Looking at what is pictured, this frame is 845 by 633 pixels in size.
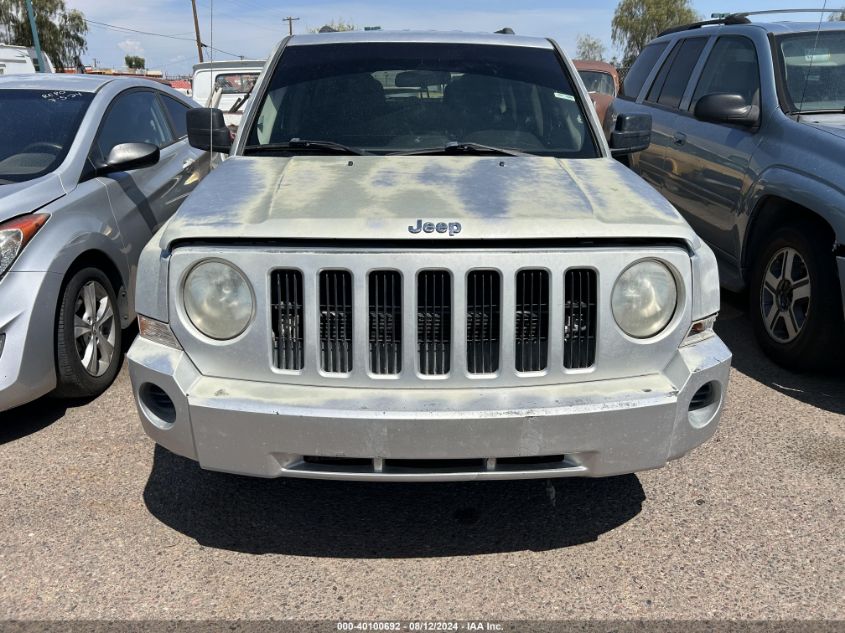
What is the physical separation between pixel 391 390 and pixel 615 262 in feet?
2.84

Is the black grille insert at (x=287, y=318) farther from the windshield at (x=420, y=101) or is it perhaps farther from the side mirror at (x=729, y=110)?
the side mirror at (x=729, y=110)

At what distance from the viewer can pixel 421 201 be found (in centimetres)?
269

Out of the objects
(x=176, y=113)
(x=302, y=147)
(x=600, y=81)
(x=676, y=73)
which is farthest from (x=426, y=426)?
(x=600, y=81)

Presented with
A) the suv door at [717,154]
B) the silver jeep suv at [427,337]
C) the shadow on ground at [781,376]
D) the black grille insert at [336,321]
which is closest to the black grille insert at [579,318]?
the silver jeep suv at [427,337]

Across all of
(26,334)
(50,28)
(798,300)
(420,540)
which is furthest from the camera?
(50,28)

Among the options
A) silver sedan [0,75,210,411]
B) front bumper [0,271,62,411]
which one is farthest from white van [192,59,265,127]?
front bumper [0,271,62,411]

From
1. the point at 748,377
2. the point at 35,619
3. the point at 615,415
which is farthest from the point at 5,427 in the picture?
the point at 748,377

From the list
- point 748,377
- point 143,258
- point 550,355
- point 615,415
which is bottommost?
point 748,377

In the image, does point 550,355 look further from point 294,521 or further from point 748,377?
point 748,377

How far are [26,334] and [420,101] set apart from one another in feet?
7.40

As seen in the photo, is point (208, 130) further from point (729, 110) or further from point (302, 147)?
point (729, 110)

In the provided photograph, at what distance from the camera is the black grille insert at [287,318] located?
2477mm

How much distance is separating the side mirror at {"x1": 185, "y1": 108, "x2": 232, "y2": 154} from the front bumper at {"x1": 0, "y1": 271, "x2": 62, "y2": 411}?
102 centimetres

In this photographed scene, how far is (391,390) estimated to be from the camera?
8.17 ft
